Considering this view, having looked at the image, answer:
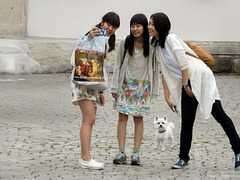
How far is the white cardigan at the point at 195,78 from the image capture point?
5633 millimetres

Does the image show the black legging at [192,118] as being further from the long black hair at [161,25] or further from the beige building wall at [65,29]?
the beige building wall at [65,29]

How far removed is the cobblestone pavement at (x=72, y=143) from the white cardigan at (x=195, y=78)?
0.66 m

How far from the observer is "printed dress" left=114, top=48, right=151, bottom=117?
5.95m

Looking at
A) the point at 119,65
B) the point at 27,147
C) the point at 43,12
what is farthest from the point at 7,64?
the point at 119,65

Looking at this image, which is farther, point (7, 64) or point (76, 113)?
point (7, 64)

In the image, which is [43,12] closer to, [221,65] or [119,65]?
[221,65]

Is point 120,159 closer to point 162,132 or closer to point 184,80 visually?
point 184,80

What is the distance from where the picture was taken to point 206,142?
294 inches

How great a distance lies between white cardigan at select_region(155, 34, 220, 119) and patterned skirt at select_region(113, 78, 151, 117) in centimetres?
29

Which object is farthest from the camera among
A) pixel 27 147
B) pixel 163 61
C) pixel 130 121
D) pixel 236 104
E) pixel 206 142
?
pixel 236 104

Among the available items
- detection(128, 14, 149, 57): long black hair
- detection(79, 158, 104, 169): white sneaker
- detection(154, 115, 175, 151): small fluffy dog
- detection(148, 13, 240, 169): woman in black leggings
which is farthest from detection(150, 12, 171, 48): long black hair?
detection(154, 115, 175, 151): small fluffy dog

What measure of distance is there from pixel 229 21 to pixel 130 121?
24.0 feet

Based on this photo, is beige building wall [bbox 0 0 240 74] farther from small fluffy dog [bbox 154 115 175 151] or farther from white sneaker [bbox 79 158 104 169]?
white sneaker [bbox 79 158 104 169]

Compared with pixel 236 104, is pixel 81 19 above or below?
above
